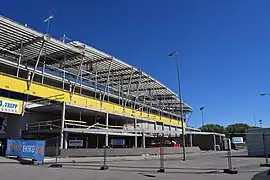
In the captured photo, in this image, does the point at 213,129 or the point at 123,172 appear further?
the point at 213,129

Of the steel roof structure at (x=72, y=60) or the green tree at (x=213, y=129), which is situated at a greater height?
the steel roof structure at (x=72, y=60)

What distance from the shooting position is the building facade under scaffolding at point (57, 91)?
3319 centimetres

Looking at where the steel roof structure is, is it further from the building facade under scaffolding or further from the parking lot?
the parking lot

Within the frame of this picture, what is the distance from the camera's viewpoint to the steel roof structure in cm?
3378

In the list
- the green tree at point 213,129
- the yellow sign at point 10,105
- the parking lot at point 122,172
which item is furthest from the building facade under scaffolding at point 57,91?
the green tree at point 213,129

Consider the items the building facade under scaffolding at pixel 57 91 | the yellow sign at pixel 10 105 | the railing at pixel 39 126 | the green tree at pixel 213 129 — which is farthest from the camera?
the green tree at pixel 213 129

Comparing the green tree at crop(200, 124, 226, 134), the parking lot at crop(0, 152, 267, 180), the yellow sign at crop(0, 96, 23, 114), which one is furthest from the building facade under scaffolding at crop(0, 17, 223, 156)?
the green tree at crop(200, 124, 226, 134)

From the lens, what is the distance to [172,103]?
81250 millimetres

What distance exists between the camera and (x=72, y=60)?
4309 cm

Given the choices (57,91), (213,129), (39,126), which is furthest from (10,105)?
(213,129)

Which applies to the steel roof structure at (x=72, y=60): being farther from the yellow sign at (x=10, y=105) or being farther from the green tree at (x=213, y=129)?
the green tree at (x=213, y=129)

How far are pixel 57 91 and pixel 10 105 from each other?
26.4ft

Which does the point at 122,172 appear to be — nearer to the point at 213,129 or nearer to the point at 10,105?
the point at 10,105

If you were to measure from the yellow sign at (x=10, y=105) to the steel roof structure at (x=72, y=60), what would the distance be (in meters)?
5.89
